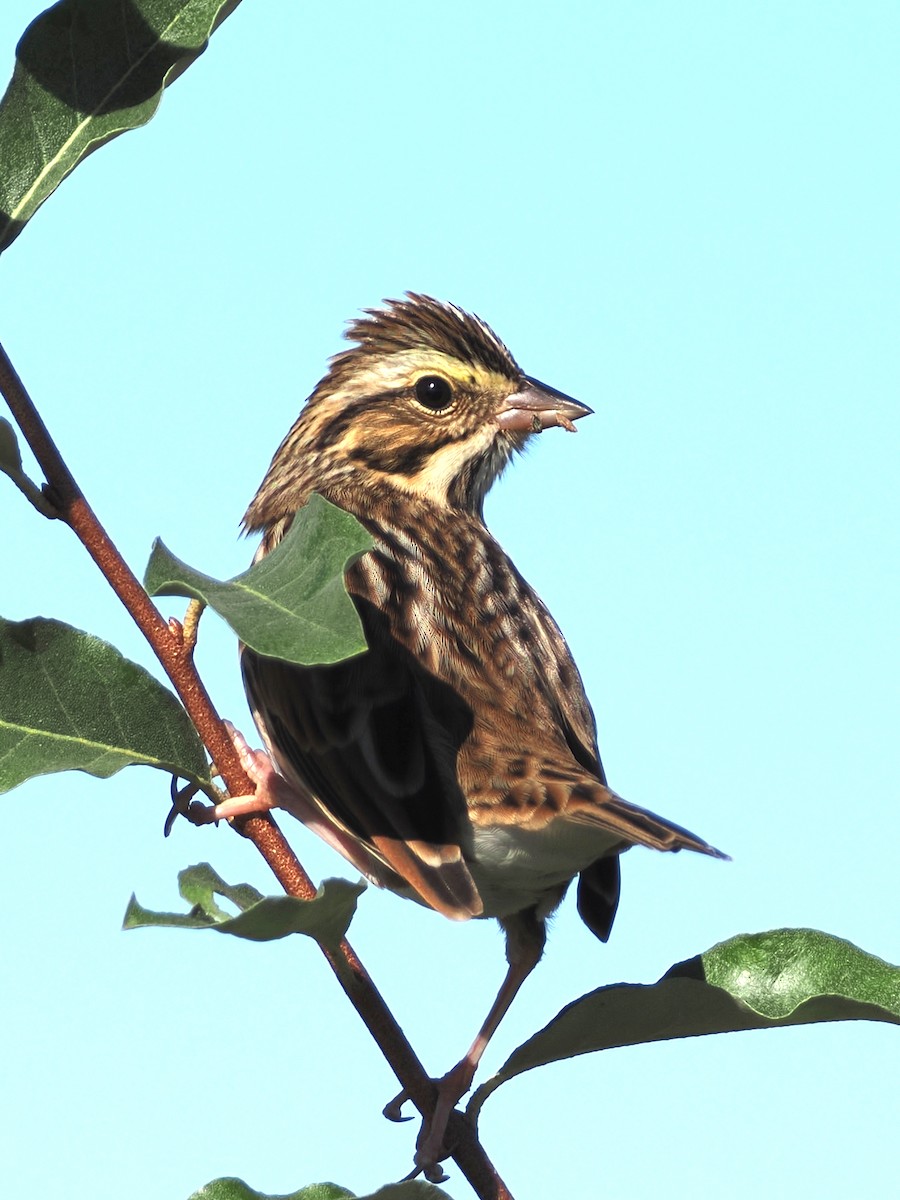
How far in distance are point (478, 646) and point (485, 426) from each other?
70.8 inches

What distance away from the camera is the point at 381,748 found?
3986 millimetres

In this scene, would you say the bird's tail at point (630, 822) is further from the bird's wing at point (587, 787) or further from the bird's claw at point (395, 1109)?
the bird's claw at point (395, 1109)

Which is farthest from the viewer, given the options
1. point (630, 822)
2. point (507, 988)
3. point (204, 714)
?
point (507, 988)

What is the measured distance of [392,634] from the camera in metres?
4.36

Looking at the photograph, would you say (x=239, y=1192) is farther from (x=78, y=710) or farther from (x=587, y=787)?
(x=587, y=787)

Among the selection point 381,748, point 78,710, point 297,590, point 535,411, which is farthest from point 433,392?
point 297,590

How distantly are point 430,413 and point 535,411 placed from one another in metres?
0.44

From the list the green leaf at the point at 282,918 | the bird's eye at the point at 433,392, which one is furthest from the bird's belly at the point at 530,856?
the bird's eye at the point at 433,392

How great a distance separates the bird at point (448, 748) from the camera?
383 centimetres

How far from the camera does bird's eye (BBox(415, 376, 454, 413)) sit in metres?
6.12

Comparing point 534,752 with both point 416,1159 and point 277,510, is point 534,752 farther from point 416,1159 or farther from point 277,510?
→ point 277,510

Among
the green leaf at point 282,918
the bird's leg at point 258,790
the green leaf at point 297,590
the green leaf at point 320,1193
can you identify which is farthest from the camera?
the bird's leg at point 258,790

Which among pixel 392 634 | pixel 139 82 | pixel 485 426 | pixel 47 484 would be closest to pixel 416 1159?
pixel 392 634

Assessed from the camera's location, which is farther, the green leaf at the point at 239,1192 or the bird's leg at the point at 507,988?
the bird's leg at the point at 507,988
